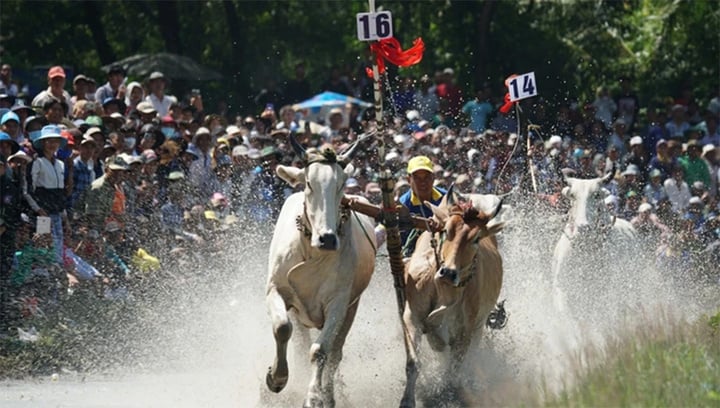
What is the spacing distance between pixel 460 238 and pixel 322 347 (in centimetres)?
139

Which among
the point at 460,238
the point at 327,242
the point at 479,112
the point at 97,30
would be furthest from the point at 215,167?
the point at 97,30

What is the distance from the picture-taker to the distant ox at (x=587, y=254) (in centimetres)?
1631

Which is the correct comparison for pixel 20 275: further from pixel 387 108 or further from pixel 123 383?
pixel 387 108

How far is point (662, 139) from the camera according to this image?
24.5 metres

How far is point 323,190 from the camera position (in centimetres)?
1184

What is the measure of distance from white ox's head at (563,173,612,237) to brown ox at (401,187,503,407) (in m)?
3.18

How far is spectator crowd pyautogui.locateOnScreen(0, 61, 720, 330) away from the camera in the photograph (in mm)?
15438

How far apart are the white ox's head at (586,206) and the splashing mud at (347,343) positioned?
526 mm

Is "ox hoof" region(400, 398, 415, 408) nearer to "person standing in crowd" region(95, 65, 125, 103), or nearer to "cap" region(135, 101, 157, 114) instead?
"cap" region(135, 101, 157, 114)

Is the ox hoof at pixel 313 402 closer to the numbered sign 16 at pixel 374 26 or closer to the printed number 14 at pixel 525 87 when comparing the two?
the numbered sign 16 at pixel 374 26

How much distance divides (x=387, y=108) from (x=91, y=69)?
1126 cm

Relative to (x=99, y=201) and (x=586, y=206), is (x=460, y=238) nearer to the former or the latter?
(x=586, y=206)

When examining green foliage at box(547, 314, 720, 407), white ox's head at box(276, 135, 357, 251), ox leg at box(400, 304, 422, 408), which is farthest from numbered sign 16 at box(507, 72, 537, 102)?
green foliage at box(547, 314, 720, 407)

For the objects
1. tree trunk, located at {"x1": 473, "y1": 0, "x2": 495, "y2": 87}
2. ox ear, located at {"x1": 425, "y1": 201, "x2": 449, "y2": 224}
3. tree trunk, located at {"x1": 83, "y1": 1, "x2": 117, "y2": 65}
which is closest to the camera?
ox ear, located at {"x1": 425, "y1": 201, "x2": 449, "y2": 224}
